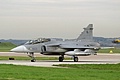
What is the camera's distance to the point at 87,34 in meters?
53.9

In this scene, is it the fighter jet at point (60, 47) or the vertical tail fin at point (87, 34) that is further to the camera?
the vertical tail fin at point (87, 34)

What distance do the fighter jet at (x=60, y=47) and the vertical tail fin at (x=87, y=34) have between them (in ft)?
0.80

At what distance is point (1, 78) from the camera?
75.0 feet

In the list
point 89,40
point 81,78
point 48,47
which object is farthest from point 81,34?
point 81,78

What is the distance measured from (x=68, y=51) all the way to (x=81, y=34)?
3960 mm

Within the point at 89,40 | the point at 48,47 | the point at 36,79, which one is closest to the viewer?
the point at 36,79

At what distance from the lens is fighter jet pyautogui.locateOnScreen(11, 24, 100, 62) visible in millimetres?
49406

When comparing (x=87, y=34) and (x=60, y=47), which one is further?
(x=87, y=34)

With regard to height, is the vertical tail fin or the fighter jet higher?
the vertical tail fin

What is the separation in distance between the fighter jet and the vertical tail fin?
0.24m

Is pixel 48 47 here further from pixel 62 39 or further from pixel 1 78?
pixel 1 78

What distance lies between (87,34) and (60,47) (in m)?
4.99

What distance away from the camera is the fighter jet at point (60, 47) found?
49406mm

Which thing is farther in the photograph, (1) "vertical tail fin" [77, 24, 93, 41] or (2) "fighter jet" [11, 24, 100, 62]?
(1) "vertical tail fin" [77, 24, 93, 41]
